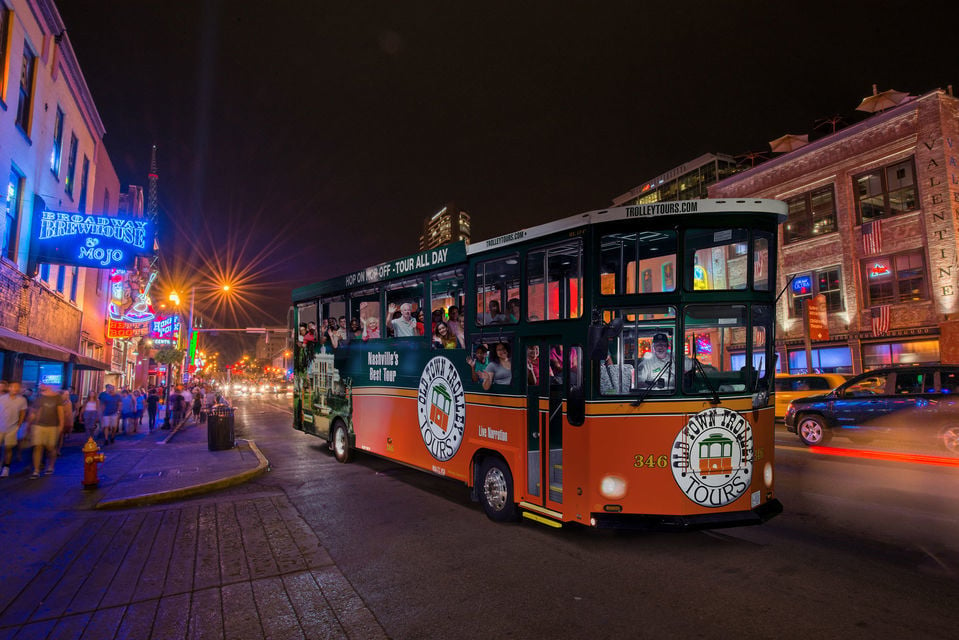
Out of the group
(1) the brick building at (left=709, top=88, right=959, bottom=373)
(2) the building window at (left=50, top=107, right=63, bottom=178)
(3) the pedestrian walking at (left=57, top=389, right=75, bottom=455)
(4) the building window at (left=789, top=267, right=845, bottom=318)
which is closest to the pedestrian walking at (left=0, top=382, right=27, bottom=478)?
(3) the pedestrian walking at (left=57, top=389, right=75, bottom=455)

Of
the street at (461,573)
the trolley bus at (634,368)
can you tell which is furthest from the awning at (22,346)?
the trolley bus at (634,368)

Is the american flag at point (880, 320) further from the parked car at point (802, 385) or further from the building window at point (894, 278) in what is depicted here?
the parked car at point (802, 385)

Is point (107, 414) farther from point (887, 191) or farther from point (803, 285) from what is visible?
point (887, 191)

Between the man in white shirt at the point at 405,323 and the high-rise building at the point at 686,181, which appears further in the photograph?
the high-rise building at the point at 686,181

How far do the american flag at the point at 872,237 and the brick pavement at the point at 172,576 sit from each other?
26403 millimetres

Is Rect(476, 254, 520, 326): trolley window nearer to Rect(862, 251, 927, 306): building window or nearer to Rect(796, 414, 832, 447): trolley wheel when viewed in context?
Rect(796, 414, 832, 447): trolley wheel

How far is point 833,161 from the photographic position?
25.7m

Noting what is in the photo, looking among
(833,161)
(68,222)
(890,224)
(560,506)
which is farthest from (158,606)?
(833,161)

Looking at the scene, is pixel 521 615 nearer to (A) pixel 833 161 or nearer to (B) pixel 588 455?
(B) pixel 588 455

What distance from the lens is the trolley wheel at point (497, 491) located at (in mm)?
7031

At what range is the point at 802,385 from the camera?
18.0m

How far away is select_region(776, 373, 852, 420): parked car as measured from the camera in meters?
17.5

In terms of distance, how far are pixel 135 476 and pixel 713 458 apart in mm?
10680

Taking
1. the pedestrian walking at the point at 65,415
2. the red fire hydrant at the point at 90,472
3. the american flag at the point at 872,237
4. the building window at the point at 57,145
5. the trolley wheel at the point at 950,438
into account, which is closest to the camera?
the red fire hydrant at the point at 90,472
